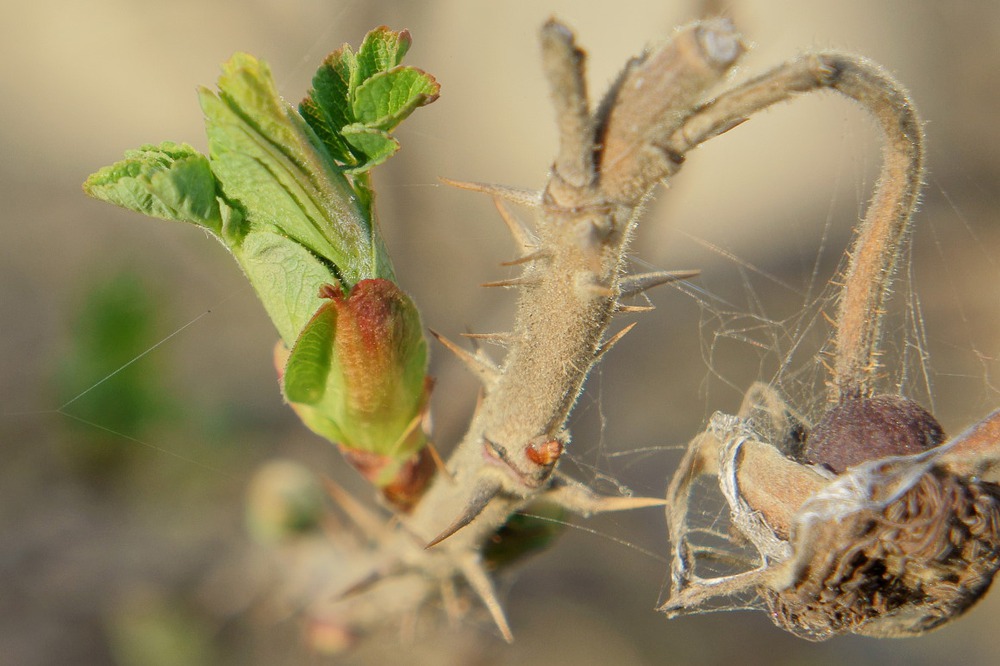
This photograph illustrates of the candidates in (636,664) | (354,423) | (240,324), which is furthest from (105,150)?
(636,664)

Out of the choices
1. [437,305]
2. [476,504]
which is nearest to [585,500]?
[476,504]

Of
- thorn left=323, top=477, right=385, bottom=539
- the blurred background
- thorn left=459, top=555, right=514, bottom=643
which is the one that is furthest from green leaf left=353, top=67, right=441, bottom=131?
the blurred background

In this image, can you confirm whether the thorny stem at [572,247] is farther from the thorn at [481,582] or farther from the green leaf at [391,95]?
the thorn at [481,582]

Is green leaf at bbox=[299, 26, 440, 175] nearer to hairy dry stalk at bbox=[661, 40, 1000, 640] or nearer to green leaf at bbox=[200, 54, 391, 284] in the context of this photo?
green leaf at bbox=[200, 54, 391, 284]

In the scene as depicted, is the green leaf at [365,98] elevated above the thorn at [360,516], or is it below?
above

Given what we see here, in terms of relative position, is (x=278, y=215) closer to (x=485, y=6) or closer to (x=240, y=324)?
(x=240, y=324)

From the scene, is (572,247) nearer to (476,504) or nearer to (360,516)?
(476,504)

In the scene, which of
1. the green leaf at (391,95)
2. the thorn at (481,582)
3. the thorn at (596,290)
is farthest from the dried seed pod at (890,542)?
the green leaf at (391,95)
